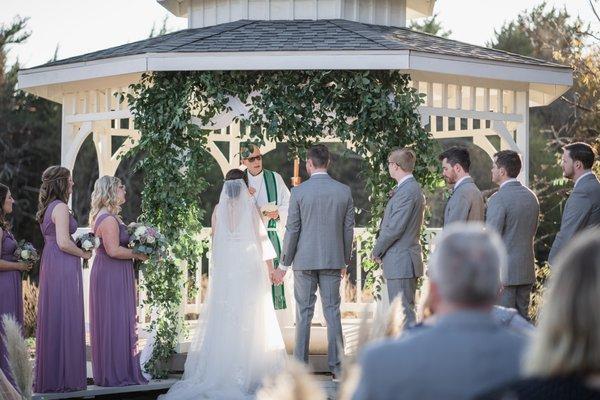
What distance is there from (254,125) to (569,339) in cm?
764

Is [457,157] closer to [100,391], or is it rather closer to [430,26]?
[100,391]

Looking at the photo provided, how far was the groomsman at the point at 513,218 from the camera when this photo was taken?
343 inches

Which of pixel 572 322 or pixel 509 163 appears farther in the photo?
pixel 509 163

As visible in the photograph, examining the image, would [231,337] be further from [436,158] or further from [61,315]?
[436,158]

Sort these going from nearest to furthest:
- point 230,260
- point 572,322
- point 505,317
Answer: point 572,322, point 505,317, point 230,260

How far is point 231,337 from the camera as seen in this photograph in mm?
9719

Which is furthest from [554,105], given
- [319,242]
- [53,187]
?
[53,187]

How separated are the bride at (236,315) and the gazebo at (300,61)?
0.91m

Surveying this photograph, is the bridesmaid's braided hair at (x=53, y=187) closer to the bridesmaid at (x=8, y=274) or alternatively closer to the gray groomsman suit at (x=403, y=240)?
the bridesmaid at (x=8, y=274)

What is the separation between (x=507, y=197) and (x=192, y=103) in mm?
3332

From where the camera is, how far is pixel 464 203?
8727 mm

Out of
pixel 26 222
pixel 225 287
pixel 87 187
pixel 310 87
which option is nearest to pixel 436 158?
pixel 310 87

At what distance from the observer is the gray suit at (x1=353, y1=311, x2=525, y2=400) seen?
9.53 feet

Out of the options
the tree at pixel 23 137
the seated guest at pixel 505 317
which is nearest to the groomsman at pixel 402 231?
the seated guest at pixel 505 317
